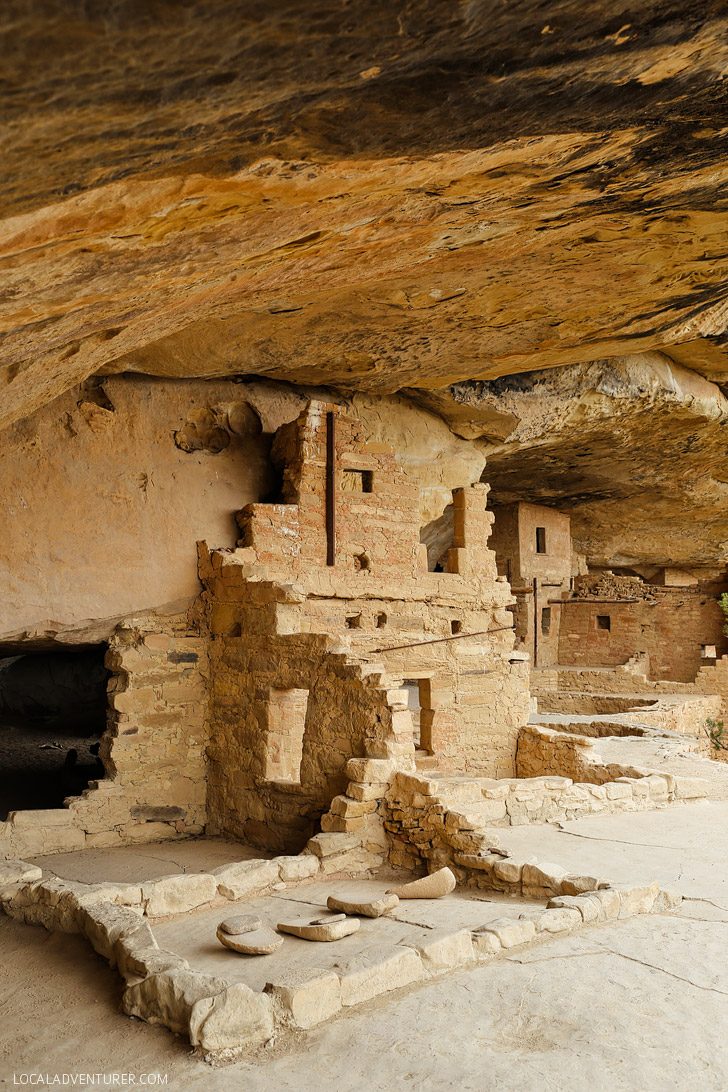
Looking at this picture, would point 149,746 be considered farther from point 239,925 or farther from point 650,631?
point 650,631

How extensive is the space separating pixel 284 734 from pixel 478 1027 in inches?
182

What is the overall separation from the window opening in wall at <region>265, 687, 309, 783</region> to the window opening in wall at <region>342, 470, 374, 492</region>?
2549mm

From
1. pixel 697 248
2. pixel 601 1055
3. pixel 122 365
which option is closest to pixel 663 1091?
pixel 601 1055

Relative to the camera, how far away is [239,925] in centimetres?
475

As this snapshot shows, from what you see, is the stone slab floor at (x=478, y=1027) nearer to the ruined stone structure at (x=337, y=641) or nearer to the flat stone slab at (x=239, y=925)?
the flat stone slab at (x=239, y=925)

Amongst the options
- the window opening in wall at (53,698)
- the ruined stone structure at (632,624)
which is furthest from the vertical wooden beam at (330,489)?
the ruined stone structure at (632,624)

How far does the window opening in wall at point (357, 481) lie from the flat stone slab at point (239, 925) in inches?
216

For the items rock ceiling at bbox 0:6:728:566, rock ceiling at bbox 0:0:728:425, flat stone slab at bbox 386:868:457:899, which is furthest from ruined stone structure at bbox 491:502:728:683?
flat stone slab at bbox 386:868:457:899

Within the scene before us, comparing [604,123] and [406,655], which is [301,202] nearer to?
[604,123]

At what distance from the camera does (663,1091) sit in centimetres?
318

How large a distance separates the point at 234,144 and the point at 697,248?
5244mm

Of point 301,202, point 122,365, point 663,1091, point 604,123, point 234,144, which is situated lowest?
point 663,1091

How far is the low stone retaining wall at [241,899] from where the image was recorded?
356 centimetres

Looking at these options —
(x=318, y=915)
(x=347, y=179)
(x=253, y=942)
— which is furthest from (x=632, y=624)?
(x=347, y=179)
